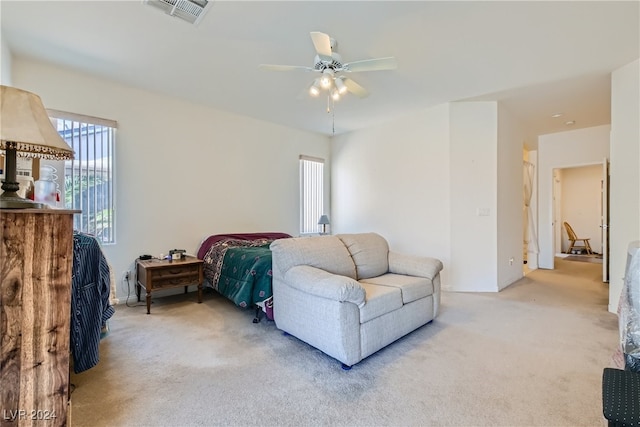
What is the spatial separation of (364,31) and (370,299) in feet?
7.15

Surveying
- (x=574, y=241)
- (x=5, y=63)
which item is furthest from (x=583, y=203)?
(x=5, y=63)

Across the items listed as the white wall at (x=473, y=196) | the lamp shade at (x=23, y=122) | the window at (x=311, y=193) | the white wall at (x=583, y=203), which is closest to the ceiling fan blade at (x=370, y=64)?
the lamp shade at (x=23, y=122)

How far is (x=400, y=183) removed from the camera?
4734mm

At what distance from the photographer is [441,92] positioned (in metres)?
3.70

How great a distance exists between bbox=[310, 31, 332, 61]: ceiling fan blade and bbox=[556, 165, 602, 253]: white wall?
831 cm

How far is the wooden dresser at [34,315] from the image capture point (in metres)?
1.12

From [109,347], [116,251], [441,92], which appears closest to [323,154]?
[441,92]

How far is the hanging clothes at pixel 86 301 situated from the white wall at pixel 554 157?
23.1ft

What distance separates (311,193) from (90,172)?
3355 millimetres

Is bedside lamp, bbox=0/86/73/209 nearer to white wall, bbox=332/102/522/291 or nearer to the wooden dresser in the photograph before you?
the wooden dresser

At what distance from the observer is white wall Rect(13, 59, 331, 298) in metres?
3.21

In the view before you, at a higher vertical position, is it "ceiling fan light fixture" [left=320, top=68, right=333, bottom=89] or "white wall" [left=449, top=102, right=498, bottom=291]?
"ceiling fan light fixture" [left=320, top=68, right=333, bottom=89]

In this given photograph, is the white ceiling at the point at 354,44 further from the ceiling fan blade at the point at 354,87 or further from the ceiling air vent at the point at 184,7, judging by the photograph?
the ceiling fan blade at the point at 354,87

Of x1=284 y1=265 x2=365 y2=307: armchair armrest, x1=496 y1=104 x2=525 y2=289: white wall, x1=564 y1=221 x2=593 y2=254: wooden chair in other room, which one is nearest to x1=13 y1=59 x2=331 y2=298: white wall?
x1=284 y1=265 x2=365 y2=307: armchair armrest
